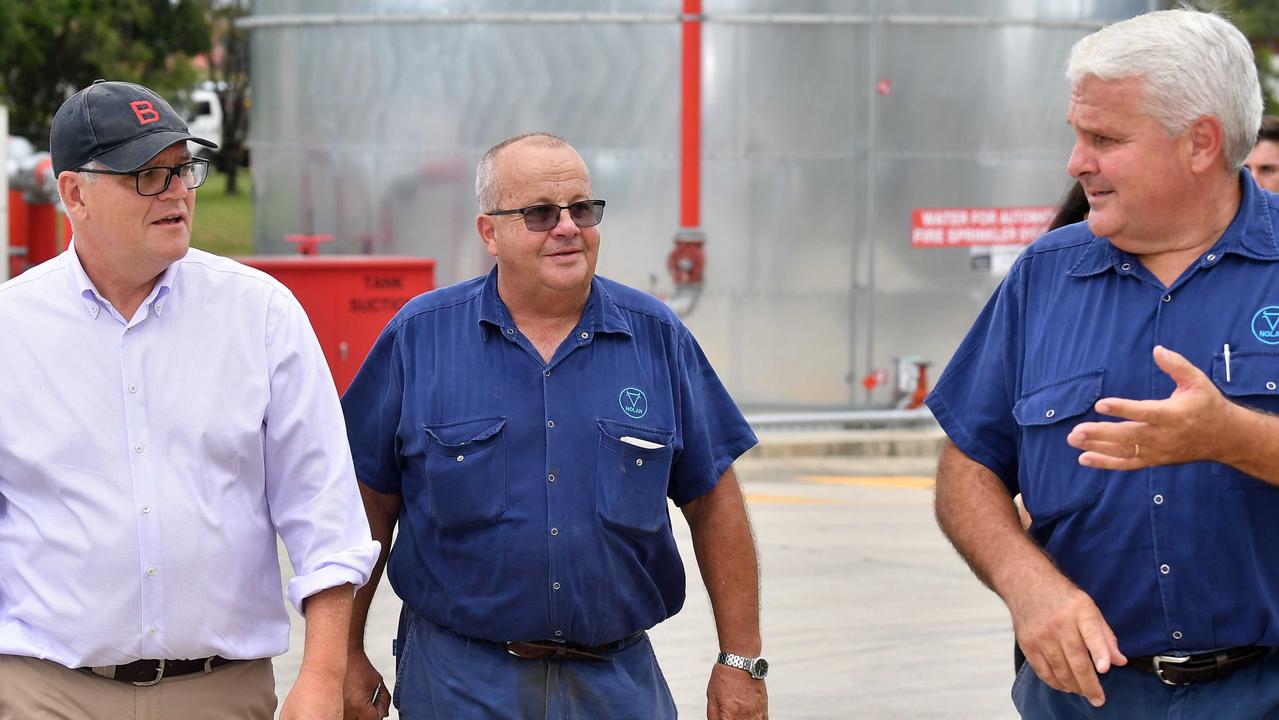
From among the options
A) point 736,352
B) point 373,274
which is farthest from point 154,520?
point 736,352

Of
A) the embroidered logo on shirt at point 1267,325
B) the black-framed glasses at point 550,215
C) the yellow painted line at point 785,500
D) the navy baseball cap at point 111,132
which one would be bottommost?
the yellow painted line at point 785,500

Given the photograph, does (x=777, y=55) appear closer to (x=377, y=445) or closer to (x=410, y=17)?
(x=410, y=17)

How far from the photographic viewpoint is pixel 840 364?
1504 cm

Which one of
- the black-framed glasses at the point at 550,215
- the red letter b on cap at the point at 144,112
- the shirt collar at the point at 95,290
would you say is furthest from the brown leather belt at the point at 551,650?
the red letter b on cap at the point at 144,112

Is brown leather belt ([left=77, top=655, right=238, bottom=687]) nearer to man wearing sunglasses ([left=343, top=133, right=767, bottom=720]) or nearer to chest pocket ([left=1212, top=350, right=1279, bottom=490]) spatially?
man wearing sunglasses ([left=343, top=133, right=767, bottom=720])

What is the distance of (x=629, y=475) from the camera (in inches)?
158

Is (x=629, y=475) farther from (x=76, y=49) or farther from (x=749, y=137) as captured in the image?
(x=76, y=49)

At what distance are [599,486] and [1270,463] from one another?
153 cm

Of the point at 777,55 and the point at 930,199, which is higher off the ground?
the point at 777,55

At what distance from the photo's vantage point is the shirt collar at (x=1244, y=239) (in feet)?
10.8

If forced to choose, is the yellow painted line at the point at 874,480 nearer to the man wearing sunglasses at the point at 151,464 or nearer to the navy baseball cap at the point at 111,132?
the man wearing sunglasses at the point at 151,464

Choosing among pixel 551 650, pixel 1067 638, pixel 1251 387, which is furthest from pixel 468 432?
pixel 1251 387

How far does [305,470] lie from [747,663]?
1223mm

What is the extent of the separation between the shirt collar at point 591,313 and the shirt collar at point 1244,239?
1.18 m
